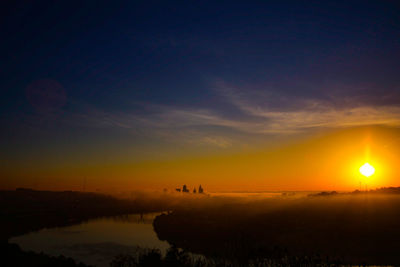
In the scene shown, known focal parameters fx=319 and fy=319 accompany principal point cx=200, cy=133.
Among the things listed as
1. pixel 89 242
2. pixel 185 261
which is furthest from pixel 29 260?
pixel 89 242

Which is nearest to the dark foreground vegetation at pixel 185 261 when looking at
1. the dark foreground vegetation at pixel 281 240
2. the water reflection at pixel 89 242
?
the dark foreground vegetation at pixel 281 240

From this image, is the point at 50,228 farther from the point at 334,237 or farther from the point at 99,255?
the point at 334,237

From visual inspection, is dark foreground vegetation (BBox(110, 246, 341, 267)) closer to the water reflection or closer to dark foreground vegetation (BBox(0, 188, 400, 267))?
dark foreground vegetation (BBox(0, 188, 400, 267))

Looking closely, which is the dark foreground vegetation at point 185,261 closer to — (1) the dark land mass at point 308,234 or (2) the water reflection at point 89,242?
(1) the dark land mass at point 308,234

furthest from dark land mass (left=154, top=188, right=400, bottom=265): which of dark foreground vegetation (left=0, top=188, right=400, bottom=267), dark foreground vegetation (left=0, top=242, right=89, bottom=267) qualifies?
dark foreground vegetation (left=0, top=242, right=89, bottom=267)

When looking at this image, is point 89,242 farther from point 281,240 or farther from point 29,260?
point 281,240

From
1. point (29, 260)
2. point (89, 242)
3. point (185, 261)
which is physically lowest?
point (89, 242)
